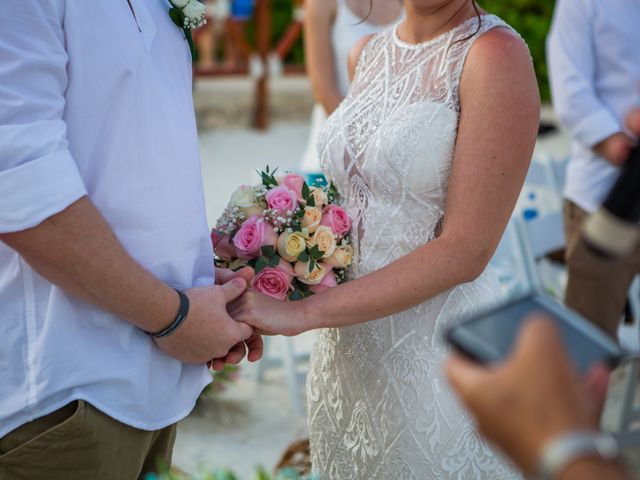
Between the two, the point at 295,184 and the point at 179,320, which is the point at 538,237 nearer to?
the point at 295,184

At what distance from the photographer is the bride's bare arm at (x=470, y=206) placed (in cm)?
204

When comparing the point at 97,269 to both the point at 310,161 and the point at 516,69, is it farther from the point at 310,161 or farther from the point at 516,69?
the point at 310,161

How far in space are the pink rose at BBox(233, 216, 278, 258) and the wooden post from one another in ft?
30.2

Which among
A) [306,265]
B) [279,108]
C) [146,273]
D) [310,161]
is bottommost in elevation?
[279,108]

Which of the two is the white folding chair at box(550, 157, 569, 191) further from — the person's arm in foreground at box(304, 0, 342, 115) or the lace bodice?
the lace bodice

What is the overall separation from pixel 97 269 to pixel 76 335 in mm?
190

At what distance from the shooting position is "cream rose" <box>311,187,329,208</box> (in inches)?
92.2

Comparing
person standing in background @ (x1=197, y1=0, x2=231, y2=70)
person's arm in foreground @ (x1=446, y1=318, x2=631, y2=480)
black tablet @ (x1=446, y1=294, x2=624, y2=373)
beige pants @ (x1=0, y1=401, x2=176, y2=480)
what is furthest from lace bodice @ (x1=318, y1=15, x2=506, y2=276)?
person standing in background @ (x1=197, y1=0, x2=231, y2=70)

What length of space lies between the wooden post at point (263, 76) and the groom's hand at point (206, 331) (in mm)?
9459

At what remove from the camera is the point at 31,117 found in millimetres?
1665

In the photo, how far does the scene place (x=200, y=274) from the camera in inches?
82.7

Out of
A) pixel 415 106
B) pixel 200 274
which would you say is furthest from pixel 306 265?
pixel 415 106

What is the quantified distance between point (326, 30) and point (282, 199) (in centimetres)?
226

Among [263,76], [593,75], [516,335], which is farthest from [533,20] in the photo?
[516,335]
